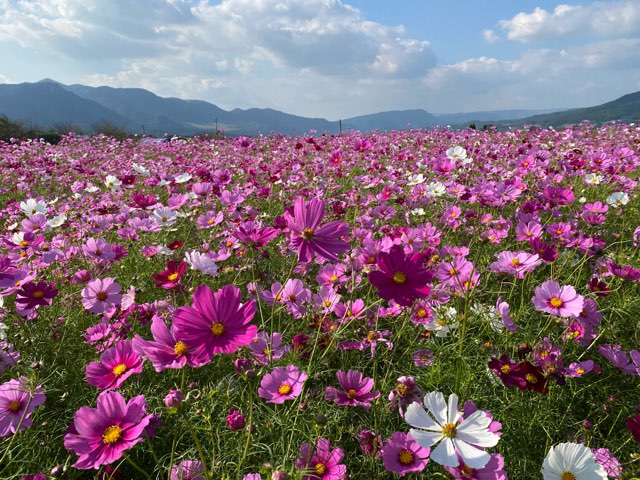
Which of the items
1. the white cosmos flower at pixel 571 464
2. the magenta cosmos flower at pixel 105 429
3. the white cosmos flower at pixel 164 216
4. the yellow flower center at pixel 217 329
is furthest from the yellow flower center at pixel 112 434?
the white cosmos flower at pixel 164 216

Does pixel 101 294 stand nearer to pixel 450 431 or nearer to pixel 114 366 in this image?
pixel 114 366

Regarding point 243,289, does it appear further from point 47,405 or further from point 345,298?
point 47,405

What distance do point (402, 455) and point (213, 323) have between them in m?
0.55

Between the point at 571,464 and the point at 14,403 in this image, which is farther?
the point at 14,403

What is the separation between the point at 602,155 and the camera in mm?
3600

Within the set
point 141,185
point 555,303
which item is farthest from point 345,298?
point 141,185

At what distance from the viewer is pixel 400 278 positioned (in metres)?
0.89

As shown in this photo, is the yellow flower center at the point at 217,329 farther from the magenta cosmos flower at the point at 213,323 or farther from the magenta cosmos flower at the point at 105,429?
the magenta cosmos flower at the point at 105,429

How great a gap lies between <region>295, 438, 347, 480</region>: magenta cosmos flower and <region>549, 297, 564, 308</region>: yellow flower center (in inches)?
32.4

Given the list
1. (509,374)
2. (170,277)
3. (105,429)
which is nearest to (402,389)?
(509,374)

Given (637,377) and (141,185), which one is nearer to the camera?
(637,377)

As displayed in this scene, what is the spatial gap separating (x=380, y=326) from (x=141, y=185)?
3.95m

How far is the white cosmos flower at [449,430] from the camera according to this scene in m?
0.76

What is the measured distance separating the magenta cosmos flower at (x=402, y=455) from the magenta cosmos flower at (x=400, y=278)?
35cm
